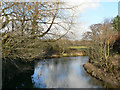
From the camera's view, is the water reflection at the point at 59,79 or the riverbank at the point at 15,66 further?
the water reflection at the point at 59,79

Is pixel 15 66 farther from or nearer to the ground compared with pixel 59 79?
farther from the ground

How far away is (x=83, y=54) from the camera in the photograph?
18.0 meters

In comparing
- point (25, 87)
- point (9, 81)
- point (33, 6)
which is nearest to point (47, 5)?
point (33, 6)

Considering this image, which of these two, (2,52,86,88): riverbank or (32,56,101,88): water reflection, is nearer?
(2,52,86,88): riverbank

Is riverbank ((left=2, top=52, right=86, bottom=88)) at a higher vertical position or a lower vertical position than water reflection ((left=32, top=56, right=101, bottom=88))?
higher

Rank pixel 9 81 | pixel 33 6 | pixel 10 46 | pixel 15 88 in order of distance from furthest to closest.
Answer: pixel 15 88 → pixel 9 81 → pixel 33 6 → pixel 10 46

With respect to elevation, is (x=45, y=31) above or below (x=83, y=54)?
above

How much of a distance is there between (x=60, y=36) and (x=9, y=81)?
2780 millimetres

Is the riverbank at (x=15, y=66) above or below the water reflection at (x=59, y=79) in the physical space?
above

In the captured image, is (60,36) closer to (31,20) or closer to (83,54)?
(31,20)

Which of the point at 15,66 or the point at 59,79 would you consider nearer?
the point at 15,66

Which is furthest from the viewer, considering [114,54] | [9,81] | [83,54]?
[83,54]

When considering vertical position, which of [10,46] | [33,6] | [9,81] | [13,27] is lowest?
[9,81]

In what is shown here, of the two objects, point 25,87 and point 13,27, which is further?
point 25,87
